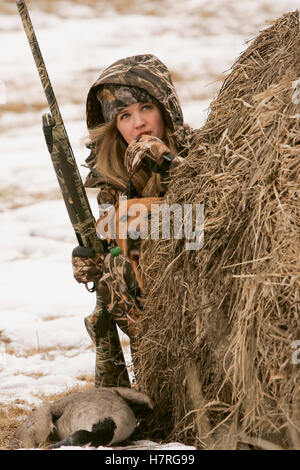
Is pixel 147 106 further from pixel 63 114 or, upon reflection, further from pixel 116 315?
pixel 63 114

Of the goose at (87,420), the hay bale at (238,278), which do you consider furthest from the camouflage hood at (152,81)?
the goose at (87,420)

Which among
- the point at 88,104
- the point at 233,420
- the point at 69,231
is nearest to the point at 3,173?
the point at 69,231

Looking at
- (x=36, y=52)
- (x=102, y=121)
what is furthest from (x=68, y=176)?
(x=36, y=52)

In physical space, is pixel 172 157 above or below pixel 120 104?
below

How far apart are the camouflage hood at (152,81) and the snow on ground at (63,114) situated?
83 centimetres

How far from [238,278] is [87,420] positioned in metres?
1.11

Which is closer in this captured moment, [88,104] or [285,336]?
[285,336]

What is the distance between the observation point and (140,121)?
4773 mm

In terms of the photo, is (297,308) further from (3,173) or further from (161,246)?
(3,173)

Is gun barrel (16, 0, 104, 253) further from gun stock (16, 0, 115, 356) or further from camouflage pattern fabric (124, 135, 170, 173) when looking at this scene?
camouflage pattern fabric (124, 135, 170, 173)

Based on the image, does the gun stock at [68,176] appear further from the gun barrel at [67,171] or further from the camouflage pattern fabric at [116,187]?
the camouflage pattern fabric at [116,187]

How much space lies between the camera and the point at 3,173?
1370 cm

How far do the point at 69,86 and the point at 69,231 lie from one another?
22.1 ft

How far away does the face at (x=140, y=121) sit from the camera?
477 cm
